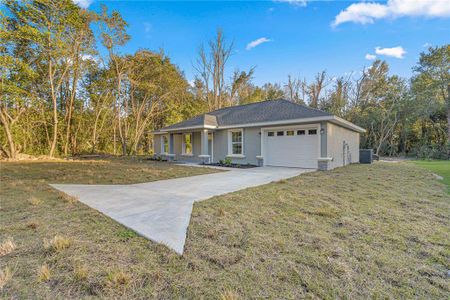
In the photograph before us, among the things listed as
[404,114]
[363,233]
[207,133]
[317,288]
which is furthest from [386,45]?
[317,288]

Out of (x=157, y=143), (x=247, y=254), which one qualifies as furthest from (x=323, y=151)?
(x=157, y=143)

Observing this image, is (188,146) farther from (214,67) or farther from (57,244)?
(57,244)

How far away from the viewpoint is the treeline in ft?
44.8

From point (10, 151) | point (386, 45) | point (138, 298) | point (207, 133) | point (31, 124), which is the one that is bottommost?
point (138, 298)

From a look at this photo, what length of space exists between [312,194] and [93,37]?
A: 62.0ft

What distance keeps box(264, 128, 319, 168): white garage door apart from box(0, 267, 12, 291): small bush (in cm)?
990

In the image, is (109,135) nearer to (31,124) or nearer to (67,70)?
(31,124)

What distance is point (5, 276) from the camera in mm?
1896

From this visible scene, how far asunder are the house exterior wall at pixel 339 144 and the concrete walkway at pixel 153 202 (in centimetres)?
544

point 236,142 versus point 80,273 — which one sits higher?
point 236,142

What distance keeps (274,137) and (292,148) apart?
110 centimetres

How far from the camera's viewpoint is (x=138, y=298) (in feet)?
5.63

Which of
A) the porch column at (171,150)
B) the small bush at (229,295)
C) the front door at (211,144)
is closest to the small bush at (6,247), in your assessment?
the small bush at (229,295)

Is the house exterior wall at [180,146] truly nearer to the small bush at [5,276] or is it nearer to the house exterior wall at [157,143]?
the house exterior wall at [157,143]
